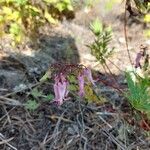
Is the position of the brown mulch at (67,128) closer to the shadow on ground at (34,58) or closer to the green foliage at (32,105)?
the green foliage at (32,105)

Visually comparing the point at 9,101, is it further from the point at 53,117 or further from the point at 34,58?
the point at 34,58

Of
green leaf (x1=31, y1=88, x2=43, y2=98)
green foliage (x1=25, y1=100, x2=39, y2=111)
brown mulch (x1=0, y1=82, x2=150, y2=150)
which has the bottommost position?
brown mulch (x1=0, y1=82, x2=150, y2=150)

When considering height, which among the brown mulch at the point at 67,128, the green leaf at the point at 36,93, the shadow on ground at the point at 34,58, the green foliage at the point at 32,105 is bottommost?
the brown mulch at the point at 67,128

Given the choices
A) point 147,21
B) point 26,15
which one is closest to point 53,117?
point 26,15

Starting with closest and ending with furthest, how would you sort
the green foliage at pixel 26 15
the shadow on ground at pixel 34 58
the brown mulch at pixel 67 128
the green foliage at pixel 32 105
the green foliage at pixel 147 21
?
the brown mulch at pixel 67 128 → the green foliage at pixel 32 105 → the shadow on ground at pixel 34 58 → the green foliage at pixel 26 15 → the green foliage at pixel 147 21

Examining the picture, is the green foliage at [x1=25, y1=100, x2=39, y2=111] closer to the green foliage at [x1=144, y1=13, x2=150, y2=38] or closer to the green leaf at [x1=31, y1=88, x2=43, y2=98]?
the green leaf at [x1=31, y1=88, x2=43, y2=98]

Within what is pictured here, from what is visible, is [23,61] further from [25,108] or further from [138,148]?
[138,148]

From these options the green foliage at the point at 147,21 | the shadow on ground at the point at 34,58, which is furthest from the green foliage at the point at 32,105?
the green foliage at the point at 147,21

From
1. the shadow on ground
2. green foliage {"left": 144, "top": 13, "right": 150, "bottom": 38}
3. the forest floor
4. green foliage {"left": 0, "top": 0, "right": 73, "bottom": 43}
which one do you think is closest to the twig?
the forest floor
